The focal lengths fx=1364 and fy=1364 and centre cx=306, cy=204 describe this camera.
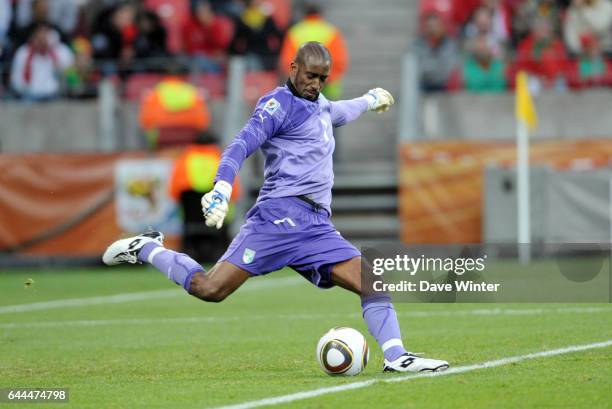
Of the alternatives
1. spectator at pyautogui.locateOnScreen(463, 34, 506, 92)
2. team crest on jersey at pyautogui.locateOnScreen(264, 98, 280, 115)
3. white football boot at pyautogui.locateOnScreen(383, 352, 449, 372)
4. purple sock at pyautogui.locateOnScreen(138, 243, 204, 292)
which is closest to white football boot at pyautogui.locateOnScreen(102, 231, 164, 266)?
purple sock at pyautogui.locateOnScreen(138, 243, 204, 292)

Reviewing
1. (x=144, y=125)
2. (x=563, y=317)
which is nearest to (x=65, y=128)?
(x=144, y=125)

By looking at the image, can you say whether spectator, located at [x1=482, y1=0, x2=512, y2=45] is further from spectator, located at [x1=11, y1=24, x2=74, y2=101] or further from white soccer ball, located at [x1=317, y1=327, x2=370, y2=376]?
white soccer ball, located at [x1=317, y1=327, x2=370, y2=376]

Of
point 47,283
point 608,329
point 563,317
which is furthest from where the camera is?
point 47,283

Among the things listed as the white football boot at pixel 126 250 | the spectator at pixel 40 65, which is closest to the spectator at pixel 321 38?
the spectator at pixel 40 65

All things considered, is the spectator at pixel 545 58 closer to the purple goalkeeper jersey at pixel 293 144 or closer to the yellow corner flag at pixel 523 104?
the yellow corner flag at pixel 523 104

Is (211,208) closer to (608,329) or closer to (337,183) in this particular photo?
(608,329)

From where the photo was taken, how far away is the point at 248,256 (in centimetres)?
917

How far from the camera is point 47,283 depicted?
18.9 m

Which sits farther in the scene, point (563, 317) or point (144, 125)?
point (144, 125)

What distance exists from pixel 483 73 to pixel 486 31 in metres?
0.69

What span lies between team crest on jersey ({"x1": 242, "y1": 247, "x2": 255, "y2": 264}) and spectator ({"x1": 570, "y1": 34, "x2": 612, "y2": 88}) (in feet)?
45.6

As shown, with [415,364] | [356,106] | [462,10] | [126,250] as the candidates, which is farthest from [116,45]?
[415,364]

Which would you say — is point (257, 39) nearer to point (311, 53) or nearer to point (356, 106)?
point (356, 106)

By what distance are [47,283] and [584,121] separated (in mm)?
8999
